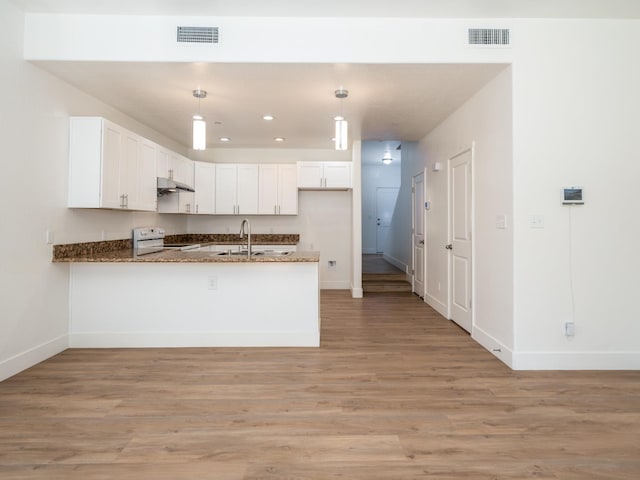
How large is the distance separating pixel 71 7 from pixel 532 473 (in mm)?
4700

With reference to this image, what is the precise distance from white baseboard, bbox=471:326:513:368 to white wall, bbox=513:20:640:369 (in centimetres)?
9

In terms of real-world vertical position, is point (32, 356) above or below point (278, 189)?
below

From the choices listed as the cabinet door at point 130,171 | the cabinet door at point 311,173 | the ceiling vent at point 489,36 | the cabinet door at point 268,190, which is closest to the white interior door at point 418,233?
the cabinet door at point 311,173

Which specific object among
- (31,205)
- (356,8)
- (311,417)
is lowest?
(311,417)

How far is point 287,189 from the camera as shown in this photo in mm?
6469

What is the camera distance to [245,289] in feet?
12.2

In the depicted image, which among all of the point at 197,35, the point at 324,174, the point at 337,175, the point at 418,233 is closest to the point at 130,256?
the point at 197,35

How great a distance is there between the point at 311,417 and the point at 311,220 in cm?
491

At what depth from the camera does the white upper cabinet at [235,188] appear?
6.41 meters

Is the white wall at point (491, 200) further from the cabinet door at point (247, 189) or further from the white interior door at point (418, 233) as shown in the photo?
the cabinet door at point (247, 189)

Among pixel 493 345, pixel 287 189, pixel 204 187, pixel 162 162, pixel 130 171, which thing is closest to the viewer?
pixel 493 345

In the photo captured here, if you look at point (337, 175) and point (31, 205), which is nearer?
point (31, 205)

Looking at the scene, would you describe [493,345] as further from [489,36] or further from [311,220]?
[311,220]

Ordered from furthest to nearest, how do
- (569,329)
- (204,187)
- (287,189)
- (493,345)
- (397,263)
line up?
(397,263) → (287,189) → (204,187) → (493,345) → (569,329)
